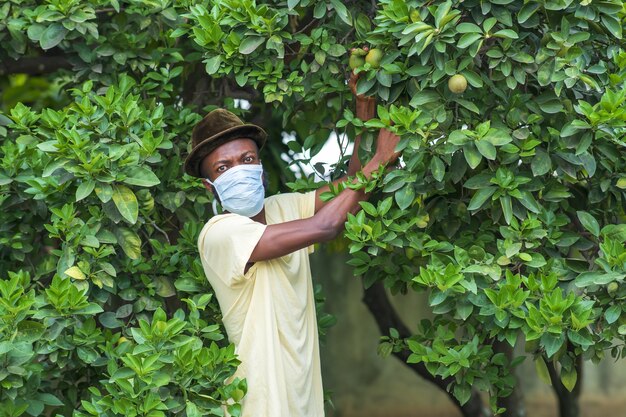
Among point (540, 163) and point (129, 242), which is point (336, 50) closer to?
point (540, 163)

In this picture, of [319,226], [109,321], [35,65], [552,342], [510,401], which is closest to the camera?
[552,342]

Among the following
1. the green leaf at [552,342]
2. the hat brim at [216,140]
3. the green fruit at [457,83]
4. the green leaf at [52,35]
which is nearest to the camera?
the green leaf at [552,342]

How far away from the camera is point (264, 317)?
3.97 metres

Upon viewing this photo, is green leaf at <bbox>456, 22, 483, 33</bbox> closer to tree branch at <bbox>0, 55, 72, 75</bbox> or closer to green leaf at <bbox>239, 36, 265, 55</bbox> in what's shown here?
green leaf at <bbox>239, 36, 265, 55</bbox>

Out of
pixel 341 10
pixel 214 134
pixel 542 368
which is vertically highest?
pixel 341 10

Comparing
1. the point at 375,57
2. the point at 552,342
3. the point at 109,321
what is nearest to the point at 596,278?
the point at 552,342

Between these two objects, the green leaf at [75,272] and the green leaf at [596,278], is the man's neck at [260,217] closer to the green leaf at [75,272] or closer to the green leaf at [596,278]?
the green leaf at [75,272]

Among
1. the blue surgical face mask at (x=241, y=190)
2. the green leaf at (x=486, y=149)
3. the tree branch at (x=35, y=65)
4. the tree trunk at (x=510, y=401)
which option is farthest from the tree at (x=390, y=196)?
the tree trunk at (x=510, y=401)

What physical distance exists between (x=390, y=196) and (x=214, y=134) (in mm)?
687

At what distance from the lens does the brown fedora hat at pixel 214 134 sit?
410 centimetres

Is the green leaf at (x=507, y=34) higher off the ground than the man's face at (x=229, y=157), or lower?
Result: higher

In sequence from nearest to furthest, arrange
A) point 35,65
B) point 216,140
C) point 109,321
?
point 216,140 < point 109,321 < point 35,65

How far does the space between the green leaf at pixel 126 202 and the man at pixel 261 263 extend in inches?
10.3

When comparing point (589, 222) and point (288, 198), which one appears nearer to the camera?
point (589, 222)
